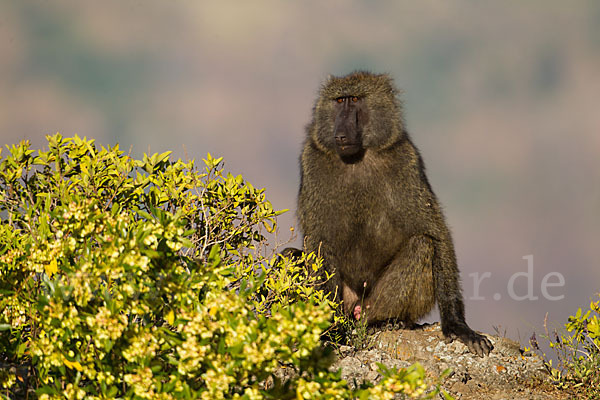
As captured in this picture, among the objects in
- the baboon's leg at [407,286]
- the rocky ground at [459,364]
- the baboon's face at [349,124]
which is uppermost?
the baboon's face at [349,124]

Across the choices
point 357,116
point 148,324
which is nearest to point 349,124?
point 357,116

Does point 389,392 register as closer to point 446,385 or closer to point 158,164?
point 446,385

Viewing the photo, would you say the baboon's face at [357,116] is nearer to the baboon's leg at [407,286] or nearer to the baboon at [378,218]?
the baboon at [378,218]

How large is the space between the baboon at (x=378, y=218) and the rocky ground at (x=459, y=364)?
17 cm

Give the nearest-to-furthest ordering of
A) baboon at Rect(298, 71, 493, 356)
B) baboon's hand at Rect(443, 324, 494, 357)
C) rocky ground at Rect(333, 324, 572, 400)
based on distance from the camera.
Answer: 1. rocky ground at Rect(333, 324, 572, 400)
2. baboon's hand at Rect(443, 324, 494, 357)
3. baboon at Rect(298, 71, 493, 356)

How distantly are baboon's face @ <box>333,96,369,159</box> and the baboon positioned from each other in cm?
1

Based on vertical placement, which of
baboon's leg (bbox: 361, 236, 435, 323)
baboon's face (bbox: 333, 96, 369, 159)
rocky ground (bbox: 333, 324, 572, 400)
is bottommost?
rocky ground (bbox: 333, 324, 572, 400)

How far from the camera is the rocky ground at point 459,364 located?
584 cm

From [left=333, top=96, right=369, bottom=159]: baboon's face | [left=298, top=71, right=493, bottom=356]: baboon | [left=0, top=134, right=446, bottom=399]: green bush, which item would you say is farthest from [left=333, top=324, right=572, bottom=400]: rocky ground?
[left=0, top=134, right=446, bottom=399]: green bush

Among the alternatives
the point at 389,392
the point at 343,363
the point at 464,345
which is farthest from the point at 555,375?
the point at 389,392

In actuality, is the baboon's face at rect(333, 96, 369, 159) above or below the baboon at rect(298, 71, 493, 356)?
above

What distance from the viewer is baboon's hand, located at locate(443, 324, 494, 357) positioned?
6.17m

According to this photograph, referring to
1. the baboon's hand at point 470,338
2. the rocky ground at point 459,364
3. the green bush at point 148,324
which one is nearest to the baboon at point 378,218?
the baboon's hand at point 470,338

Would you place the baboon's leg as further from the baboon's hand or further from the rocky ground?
the baboon's hand
